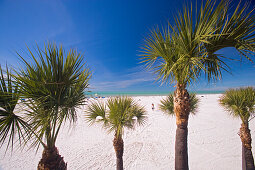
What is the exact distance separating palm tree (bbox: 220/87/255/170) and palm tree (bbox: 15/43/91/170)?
6030 millimetres

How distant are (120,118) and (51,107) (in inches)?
86.7

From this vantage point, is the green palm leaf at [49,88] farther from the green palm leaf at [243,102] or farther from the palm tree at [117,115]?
the green palm leaf at [243,102]

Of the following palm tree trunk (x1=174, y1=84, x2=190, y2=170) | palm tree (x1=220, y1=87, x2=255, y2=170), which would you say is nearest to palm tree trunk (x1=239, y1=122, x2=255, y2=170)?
palm tree (x1=220, y1=87, x2=255, y2=170)

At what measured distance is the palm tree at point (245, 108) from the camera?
4035 mm

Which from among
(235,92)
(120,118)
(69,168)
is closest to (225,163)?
(235,92)

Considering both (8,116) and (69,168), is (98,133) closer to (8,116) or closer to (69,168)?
(69,168)

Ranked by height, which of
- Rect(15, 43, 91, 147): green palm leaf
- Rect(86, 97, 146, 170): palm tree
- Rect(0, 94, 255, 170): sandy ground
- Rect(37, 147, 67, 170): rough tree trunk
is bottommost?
Rect(0, 94, 255, 170): sandy ground

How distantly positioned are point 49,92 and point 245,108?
6.75m

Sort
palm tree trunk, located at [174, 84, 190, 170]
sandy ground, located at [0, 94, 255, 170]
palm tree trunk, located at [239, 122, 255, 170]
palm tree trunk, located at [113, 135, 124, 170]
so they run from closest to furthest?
1. palm tree trunk, located at [174, 84, 190, 170]
2. palm tree trunk, located at [113, 135, 124, 170]
3. palm tree trunk, located at [239, 122, 255, 170]
4. sandy ground, located at [0, 94, 255, 170]

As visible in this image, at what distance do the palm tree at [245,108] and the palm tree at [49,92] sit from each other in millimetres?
6030

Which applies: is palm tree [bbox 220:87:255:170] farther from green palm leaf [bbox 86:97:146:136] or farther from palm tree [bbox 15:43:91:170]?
palm tree [bbox 15:43:91:170]

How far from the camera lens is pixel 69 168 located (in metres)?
5.54

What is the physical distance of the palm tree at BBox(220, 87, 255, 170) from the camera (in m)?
4.04

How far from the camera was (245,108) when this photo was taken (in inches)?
164
